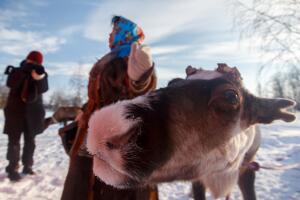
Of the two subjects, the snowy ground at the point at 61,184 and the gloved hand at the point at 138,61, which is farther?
the snowy ground at the point at 61,184

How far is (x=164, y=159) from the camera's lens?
146cm

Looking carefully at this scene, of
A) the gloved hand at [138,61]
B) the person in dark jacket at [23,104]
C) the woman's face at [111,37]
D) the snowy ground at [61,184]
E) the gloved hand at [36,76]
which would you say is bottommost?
the snowy ground at [61,184]

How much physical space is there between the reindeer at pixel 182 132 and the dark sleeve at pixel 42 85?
4115mm

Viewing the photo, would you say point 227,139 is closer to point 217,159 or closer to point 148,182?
point 217,159

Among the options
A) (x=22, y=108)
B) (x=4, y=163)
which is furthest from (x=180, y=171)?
(x=4, y=163)

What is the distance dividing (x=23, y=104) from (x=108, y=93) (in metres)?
4.05

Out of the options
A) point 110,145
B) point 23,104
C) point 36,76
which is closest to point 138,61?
point 110,145

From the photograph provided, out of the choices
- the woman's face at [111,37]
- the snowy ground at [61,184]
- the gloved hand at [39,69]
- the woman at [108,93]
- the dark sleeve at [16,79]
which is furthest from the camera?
the gloved hand at [39,69]

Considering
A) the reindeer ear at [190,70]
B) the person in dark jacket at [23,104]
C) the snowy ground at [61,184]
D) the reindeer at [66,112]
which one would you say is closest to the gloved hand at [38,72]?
the person in dark jacket at [23,104]

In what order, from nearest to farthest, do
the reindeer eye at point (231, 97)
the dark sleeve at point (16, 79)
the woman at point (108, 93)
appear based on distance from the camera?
the reindeer eye at point (231, 97), the woman at point (108, 93), the dark sleeve at point (16, 79)

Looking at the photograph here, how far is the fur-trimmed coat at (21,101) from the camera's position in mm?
5219

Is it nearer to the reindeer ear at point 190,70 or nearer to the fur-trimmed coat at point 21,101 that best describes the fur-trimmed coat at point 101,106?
the reindeer ear at point 190,70

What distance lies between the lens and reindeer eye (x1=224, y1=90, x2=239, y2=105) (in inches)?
68.3

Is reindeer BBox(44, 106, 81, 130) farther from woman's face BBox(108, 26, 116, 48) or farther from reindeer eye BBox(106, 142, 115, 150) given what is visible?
reindeer eye BBox(106, 142, 115, 150)
